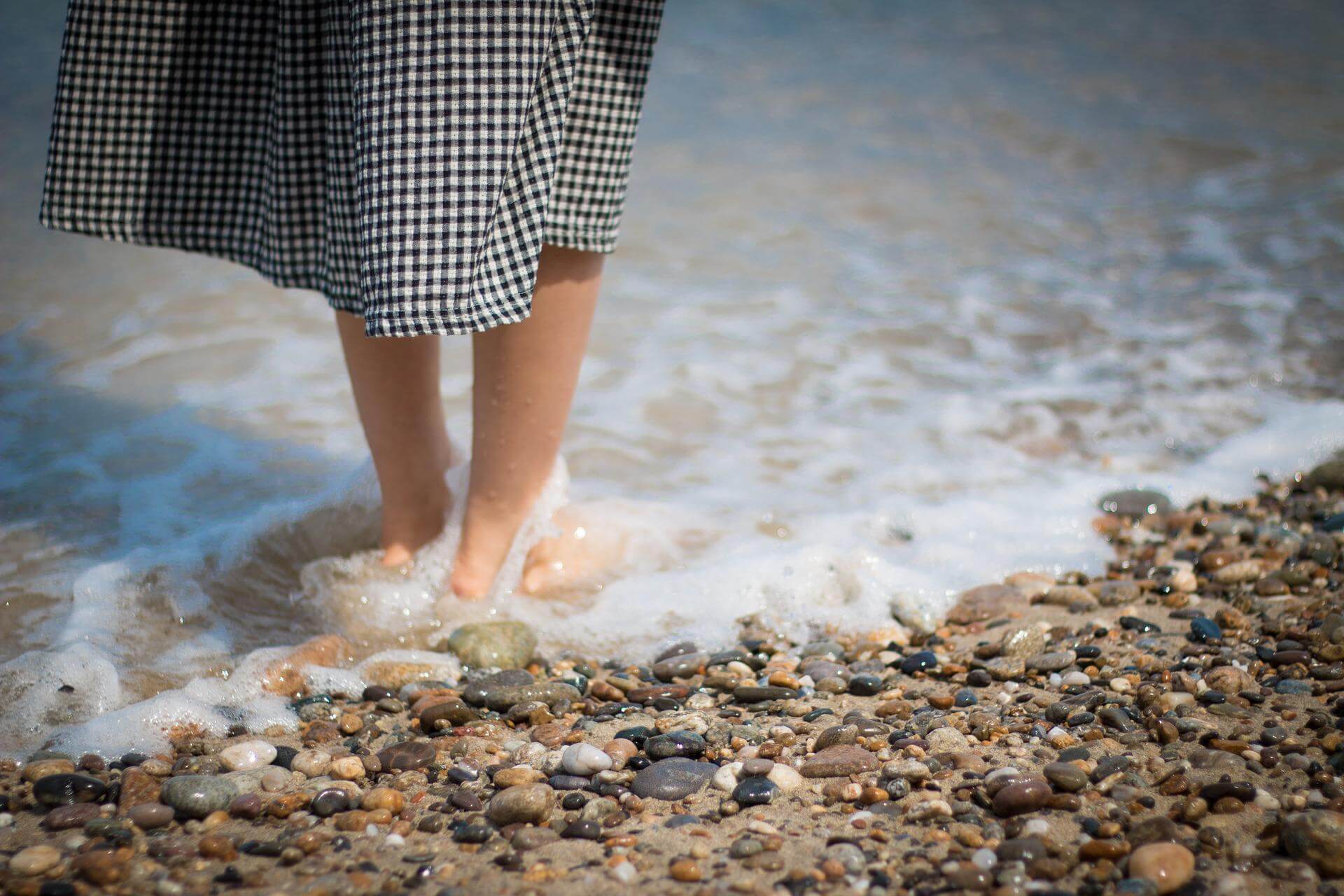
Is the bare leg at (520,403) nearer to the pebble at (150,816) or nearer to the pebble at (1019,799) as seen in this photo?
the pebble at (150,816)

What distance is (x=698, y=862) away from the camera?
3.96ft

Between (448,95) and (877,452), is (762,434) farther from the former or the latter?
(448,95)

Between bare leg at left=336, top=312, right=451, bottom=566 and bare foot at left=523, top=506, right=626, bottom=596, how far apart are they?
0.23 metres

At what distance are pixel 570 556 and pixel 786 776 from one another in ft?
2.98

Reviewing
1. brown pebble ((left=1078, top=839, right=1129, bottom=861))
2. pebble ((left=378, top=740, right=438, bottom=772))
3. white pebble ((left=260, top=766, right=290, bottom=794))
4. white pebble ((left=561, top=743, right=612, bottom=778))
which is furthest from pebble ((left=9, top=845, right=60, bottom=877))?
brown pebble ((left=1078, top=839, right=1129, bottom=861))

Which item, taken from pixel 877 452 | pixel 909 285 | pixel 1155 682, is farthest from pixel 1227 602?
pixel 909 285

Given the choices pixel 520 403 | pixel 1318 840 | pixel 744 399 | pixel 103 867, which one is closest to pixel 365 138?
pixel 520 403

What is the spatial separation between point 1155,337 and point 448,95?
3121mm

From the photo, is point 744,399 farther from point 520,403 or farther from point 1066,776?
point 1066,776

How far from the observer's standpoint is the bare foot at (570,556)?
213 cm

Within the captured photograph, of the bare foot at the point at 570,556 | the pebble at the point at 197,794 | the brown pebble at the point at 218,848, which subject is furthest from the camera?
the bare foot at the point at 570,556

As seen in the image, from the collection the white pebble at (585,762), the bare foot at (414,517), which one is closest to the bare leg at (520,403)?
the bare foot at (414,517)

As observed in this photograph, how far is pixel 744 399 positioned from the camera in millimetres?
3225

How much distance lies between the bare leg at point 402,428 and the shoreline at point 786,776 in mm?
349
